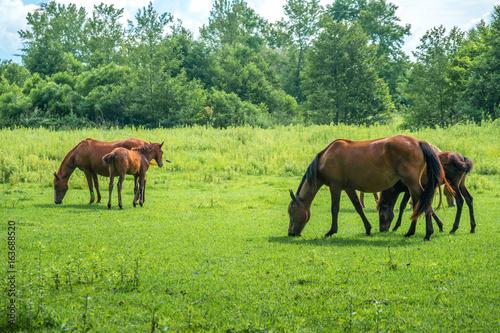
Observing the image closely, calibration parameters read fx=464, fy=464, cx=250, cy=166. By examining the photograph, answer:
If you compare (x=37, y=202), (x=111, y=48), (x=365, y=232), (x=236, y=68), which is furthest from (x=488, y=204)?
(x=111, y=48)

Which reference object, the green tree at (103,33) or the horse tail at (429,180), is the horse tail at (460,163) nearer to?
the horse tail at (429,180)

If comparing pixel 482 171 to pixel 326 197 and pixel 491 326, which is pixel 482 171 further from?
pixel 491 326

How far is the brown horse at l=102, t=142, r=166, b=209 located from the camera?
511 inches

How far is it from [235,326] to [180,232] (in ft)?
17.3

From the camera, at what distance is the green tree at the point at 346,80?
43.0m

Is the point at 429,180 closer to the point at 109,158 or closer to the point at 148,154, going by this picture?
the point at 109,158

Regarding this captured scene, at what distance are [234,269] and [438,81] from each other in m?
37.8

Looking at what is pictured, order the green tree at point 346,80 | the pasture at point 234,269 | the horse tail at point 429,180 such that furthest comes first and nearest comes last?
the green tree at point 346,80 → the horse tail at point 429,180 → the pasture at point 234,269

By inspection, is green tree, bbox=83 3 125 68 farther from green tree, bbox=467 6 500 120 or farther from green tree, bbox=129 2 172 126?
green tree, bbox=467 6 500 120

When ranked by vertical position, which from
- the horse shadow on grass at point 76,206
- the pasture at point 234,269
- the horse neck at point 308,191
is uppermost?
the horse neck at point 308,191

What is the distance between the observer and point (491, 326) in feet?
15.6

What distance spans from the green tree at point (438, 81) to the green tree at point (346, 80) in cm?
327

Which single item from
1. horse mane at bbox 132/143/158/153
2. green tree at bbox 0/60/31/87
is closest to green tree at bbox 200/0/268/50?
green tree at bbox 0/60/31/87

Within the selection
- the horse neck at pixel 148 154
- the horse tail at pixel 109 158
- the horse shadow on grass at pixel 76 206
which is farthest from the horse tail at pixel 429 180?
the horse shadow on grass at pixel 76 206
